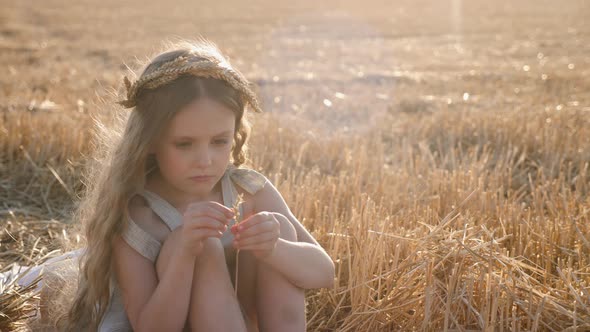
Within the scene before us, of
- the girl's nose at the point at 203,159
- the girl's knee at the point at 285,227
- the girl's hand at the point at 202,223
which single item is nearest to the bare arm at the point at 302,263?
the girl's knee at the point at 285,227

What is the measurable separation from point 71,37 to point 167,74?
51.5 feet

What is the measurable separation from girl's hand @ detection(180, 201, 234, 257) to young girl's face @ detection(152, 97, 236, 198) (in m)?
0.20

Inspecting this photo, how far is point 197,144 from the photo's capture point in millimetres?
2049

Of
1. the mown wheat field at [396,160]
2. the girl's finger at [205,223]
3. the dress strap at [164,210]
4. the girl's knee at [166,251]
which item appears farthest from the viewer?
the mown wheat field at [396,160]

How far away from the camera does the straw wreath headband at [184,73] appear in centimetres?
205

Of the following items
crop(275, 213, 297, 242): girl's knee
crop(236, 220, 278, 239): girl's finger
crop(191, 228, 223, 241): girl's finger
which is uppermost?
crop(191, 228, 223, 241): girl's finger

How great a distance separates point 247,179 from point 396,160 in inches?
96.4

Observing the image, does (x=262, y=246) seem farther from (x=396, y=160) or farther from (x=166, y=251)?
(x=396, y=160)

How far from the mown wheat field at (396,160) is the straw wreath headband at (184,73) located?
1.43 ft

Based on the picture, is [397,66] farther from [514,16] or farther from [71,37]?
[514,16]

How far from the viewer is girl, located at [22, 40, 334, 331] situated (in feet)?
6.37

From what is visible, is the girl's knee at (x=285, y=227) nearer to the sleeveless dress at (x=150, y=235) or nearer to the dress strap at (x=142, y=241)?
the sleeveless dress at (x=150, y=235)

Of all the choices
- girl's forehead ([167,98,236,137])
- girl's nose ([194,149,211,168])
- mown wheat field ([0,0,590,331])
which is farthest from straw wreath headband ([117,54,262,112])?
mown wheat field ([0,0,590,331])

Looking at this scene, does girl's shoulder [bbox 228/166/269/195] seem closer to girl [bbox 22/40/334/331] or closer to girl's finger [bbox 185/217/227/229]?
girl [bbox 22/40/334/331]
